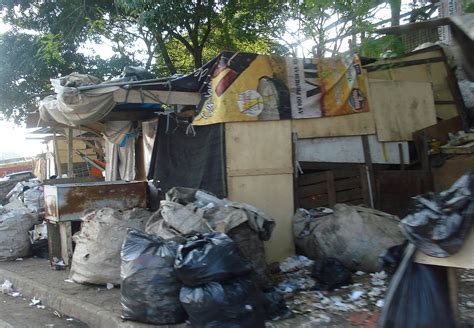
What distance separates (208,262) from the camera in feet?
12.9

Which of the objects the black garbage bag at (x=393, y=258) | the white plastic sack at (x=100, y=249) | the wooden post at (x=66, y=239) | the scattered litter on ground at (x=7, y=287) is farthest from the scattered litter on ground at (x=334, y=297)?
the scattered litter on ground at (x=7, y=287)

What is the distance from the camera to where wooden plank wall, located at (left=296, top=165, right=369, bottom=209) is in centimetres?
670

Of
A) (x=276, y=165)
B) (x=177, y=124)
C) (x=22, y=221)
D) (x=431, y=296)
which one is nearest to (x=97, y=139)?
(x=22, y=221)

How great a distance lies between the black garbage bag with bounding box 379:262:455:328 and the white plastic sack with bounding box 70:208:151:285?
131 inches

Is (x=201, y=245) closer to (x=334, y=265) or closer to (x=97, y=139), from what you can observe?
(x=334, y=265)

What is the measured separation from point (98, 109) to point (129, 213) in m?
1.36

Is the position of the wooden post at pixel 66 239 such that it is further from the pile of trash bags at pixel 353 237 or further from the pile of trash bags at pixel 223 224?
the pile of trash bags at pixel 353 237

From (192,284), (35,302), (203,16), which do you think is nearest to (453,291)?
(192,284)

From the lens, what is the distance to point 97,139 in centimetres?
944

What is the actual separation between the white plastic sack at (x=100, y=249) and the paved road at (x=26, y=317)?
56cm

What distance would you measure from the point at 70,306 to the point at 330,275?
2710 millimetres

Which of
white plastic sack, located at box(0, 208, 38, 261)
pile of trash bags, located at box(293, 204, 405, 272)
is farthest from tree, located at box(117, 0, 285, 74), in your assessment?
pile of trash bags, located at box(293, 204, 405, 272)

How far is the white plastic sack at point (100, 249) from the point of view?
559cm

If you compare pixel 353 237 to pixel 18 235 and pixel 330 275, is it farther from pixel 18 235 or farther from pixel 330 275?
pixel 18 235
